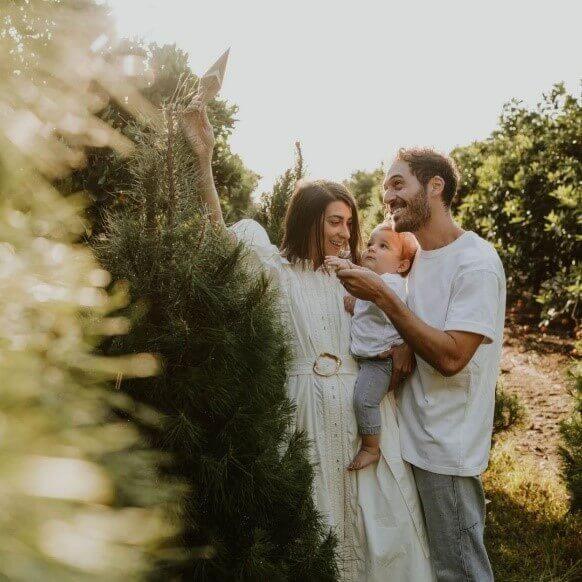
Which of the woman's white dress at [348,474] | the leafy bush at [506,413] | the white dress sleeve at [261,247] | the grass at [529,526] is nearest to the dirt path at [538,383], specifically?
the leafy bush at [506,413]

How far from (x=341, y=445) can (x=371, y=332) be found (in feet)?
1.81

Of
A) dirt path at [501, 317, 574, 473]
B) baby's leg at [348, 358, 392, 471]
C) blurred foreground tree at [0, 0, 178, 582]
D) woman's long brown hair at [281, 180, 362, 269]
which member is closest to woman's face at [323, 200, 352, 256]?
woman's long brown hair at [281, 180, 362, 269]

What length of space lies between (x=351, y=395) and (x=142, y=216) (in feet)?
4.56

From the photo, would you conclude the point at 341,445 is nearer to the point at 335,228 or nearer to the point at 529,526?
the point at 335,228

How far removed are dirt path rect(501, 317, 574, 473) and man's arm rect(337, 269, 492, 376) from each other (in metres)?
3.46

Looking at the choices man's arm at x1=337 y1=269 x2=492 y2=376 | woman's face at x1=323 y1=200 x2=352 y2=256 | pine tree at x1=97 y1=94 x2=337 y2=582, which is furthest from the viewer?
woman's face at x1=323 y1=200 x2=352 y2=256

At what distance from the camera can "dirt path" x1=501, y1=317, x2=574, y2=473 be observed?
20.0ft

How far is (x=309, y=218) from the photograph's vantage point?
2.91 metres

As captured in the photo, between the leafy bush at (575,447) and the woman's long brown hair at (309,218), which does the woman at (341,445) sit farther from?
the leafy bush at (575,447)

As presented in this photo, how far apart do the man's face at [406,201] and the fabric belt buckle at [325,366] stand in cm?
74

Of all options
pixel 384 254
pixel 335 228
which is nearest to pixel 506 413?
pixel 384 254

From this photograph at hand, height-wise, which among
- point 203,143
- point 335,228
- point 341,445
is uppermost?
point 203,143

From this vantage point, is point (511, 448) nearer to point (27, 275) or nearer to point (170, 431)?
point (170, 431)

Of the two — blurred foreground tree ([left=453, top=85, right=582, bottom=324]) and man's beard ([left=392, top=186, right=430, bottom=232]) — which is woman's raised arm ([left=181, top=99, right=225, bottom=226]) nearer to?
man's beard ([left=392, top=186, right=430, bottom=232])
